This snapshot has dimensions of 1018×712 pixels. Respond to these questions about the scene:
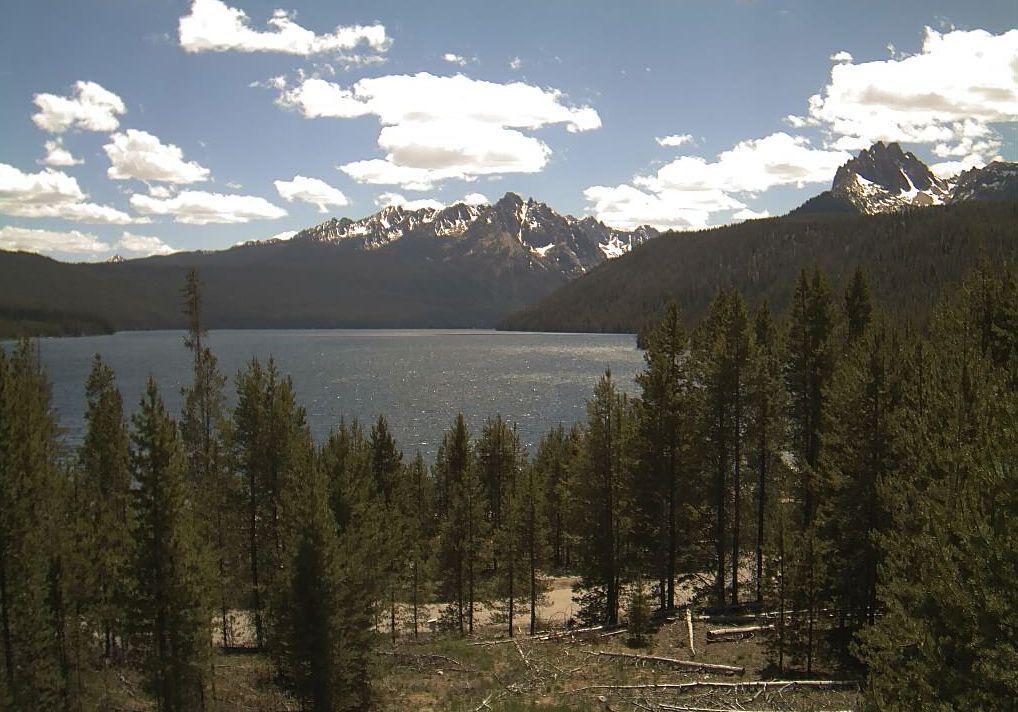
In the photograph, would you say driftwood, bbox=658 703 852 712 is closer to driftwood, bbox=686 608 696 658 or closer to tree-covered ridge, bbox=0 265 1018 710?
tree-covered ridge, bbox=0 265 1018 710

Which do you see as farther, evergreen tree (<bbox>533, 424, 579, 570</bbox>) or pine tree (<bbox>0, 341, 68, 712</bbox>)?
evergreen tree (<bbox>533, 424, 579, 570</bbox>)

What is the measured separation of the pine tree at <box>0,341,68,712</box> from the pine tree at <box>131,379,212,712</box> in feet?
10.9

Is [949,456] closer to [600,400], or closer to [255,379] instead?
[600,400]

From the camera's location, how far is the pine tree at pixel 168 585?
21.9m

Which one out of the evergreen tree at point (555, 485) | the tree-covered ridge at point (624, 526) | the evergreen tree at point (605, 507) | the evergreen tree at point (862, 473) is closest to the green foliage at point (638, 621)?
the tree-covered ridge at point (624, 526)

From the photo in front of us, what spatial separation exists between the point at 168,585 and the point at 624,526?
65.7 feet

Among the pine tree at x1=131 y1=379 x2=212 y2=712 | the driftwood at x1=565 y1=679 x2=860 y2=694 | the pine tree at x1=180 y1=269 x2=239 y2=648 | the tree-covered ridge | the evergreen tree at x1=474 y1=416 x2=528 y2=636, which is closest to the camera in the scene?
the tree-covered ridge

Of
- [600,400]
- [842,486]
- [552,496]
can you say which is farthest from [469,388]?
[842,486]

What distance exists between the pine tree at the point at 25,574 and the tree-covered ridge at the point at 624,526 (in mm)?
99

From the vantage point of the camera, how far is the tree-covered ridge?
1488 cm

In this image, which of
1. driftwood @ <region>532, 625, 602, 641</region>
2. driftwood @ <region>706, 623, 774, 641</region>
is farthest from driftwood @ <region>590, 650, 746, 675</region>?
driftwood @ <region>532, 625, 602, 641</region>

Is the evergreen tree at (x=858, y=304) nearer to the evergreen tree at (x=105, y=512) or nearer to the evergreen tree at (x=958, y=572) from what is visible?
the evergreen tree at (x=958, y=572)

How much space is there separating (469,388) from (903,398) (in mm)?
133120

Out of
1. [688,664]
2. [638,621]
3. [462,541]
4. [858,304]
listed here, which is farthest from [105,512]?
[858,304]
